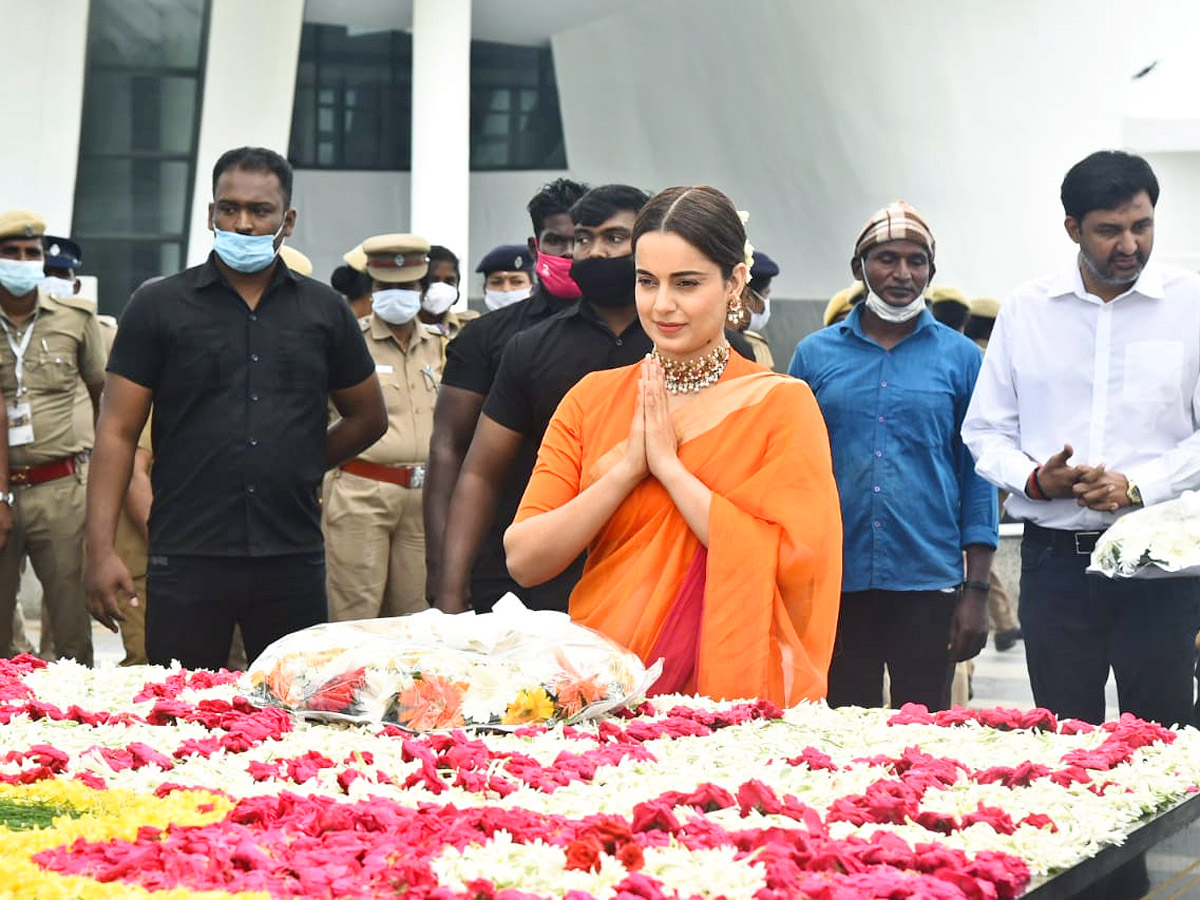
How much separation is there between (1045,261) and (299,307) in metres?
9.27

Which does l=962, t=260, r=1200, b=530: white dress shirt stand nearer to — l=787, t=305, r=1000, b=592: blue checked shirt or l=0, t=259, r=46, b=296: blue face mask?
l=787, t=305, r=1000, b=592: blue checked shirt

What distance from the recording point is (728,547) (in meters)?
3.53

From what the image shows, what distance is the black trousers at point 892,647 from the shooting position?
207 inches

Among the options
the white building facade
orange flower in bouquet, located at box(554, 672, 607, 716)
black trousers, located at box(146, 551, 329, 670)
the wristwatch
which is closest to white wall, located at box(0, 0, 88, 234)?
the white building facade

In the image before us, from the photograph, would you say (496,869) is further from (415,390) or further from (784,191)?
(784,191)

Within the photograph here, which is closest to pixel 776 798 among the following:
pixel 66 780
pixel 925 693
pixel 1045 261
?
pixel 66 780

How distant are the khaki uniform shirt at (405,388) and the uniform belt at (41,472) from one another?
4.16 ft

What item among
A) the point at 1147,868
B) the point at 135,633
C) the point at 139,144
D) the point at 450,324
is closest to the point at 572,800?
the point at 1147,868

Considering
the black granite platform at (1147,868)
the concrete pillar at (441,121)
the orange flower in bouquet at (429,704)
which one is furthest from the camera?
the concrete pillar at (441,121)

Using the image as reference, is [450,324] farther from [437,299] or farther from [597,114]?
[597,114]

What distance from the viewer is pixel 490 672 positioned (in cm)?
303

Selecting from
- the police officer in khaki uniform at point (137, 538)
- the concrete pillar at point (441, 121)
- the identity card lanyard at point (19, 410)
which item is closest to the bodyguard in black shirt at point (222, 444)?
the police officer in khaki uniform at point (137, 538)

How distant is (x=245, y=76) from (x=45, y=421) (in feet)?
26.1

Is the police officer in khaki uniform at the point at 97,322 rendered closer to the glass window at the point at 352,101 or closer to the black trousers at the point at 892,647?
the black trousers at the point at 892,647
